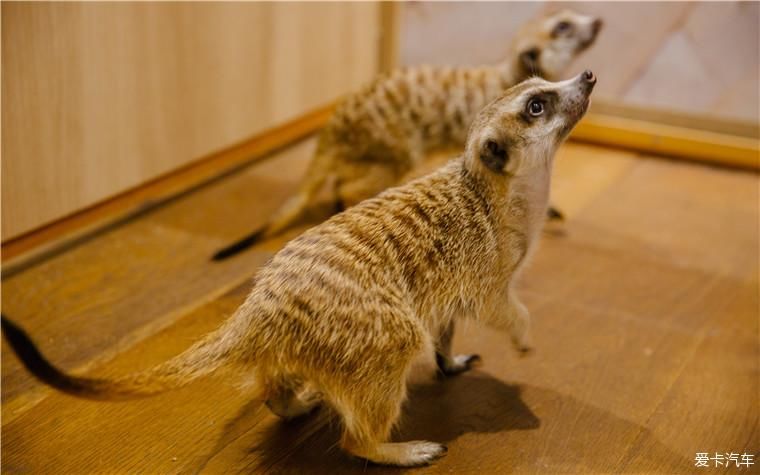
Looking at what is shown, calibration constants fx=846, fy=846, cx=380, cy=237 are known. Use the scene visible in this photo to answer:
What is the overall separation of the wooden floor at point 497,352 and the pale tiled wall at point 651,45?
0.33m

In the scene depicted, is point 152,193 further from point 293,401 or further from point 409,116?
point 293,401

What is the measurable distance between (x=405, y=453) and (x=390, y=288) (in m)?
0.25

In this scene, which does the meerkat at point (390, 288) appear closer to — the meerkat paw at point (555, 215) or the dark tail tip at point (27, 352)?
the dark tail tip at point (27, 352)

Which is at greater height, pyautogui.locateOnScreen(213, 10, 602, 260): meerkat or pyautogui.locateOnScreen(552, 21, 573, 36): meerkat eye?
pyautogui.locateOnScreen(552, 21, 573, 36): meerkat eye

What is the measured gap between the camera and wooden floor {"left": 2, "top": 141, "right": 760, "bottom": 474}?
4.21 feet

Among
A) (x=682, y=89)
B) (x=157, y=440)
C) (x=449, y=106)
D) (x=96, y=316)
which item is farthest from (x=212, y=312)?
(x=682, y=89)

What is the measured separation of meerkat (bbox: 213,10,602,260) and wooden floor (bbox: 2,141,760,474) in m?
0.14

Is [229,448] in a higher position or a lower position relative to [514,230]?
lower

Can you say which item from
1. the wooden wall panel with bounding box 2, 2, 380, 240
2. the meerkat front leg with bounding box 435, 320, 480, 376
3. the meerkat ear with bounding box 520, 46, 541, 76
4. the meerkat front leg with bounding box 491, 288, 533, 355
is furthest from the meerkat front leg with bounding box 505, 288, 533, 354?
the wooden wall panel with bounding box 2, 2, 380, 240

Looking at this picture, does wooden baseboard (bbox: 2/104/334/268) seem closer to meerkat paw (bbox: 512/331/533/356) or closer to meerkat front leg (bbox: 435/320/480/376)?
meerkat front leg (bbox: 435/320/480/376)

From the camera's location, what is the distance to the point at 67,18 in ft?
5.67

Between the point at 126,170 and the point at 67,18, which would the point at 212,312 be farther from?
the point at 67,18

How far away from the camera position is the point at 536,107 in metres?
1.25

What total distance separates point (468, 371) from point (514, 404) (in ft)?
0.39
